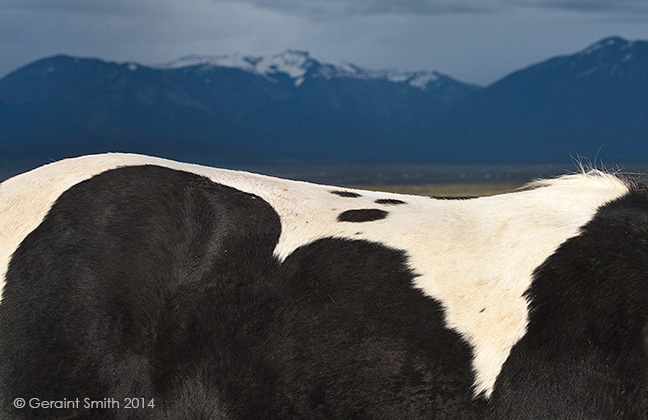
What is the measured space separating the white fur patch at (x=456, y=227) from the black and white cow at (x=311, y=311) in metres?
Answer: 0.01

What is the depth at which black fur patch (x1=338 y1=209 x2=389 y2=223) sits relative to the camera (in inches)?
215

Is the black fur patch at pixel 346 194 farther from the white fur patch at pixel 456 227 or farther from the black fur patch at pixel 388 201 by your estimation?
the black fur patch at pixel 388 201

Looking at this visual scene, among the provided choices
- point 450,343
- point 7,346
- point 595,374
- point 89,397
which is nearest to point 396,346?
point 450,343

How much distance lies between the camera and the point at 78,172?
5.52 m

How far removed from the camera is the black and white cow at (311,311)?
4781 millimetres

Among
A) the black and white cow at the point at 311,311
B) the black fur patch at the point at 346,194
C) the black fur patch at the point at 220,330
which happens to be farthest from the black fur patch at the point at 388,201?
the black fur patch at the point at 220,330

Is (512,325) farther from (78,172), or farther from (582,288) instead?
(78,172)

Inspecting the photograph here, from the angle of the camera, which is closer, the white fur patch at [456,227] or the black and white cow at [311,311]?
the black and white cow at [311,311]

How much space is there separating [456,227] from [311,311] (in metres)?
1.23

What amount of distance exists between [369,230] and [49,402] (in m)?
2.46

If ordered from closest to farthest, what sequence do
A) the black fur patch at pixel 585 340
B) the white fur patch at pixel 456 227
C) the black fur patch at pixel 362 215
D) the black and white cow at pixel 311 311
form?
1. the black fur patch at pixel 585 340
2. the black and white cow at pixel 311 311
3. the white fur patch at pixel 456 227
4. the black fur patch at pixel 362 215

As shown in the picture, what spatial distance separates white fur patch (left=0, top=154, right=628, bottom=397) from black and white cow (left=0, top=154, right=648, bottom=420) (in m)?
0.01

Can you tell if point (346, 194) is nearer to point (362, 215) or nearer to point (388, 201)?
point (388, 201)

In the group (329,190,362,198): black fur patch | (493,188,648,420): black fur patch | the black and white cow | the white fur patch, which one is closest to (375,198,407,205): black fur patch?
the white fur patch
